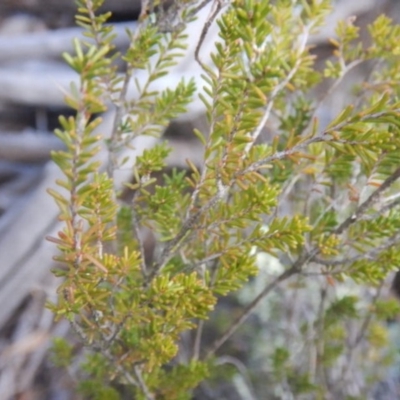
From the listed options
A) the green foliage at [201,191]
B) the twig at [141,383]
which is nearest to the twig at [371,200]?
the green foliage at [201,191]

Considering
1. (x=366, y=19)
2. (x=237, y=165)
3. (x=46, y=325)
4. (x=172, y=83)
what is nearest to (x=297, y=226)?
(x=237, y=165)

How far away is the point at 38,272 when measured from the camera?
0.84 m

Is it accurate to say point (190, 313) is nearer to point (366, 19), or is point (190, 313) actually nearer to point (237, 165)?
point (237, 165)

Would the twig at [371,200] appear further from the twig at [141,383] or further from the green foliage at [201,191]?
the twig at [141,383]

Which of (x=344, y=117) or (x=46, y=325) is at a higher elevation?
(x=344, y=117)

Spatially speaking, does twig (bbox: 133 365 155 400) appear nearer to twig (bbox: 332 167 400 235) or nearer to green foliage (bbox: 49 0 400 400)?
green foliage (bbox: 49 0 400 400)

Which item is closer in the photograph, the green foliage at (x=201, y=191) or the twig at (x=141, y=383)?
the green foliage at (x=201, y=191)

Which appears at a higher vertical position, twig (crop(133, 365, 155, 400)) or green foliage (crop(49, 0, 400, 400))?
green foliage (crop(49, 0, 400, 400))

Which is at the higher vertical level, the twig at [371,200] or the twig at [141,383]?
the twig at [371,200]

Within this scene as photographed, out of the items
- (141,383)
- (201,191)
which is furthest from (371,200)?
(141,383)

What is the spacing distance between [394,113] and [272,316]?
0.77m

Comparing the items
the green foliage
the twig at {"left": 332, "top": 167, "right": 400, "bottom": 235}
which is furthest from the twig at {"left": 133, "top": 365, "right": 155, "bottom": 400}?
the twig at {"left": 332, "top": 167, "right": 400, "bottom": 235}

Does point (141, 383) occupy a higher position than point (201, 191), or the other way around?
point (201, 191)

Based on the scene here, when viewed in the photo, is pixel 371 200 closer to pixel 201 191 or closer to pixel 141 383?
pixel 201 191
